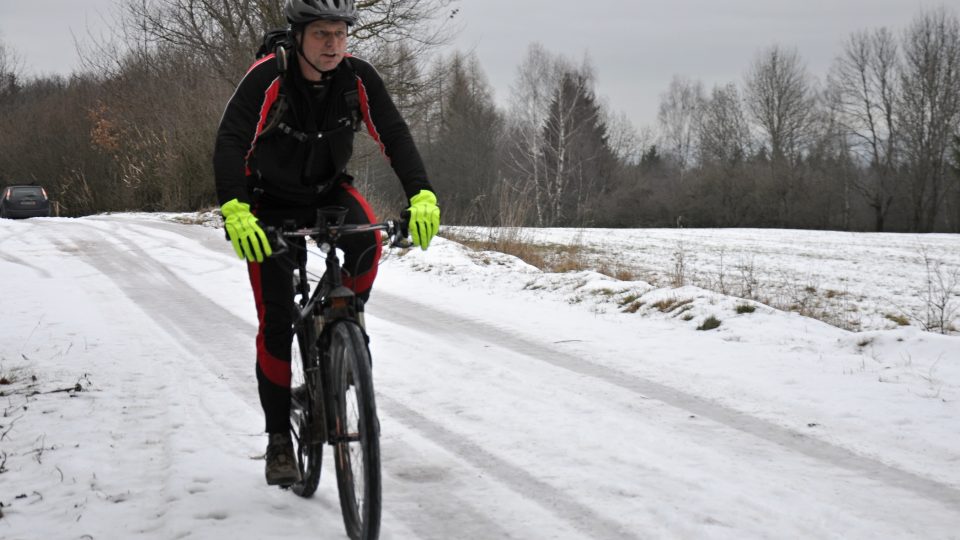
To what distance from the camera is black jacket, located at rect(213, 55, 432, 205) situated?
10.4 feet

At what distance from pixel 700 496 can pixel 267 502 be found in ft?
5.89

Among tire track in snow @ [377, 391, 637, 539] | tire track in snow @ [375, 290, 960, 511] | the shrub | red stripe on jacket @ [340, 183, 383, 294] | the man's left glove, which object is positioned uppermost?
the man's left glove

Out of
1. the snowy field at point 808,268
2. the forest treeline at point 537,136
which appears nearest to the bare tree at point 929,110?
the forest treeline at point 537,136

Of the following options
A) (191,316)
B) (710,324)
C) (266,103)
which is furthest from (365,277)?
(191,316)

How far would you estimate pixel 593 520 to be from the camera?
3.17m

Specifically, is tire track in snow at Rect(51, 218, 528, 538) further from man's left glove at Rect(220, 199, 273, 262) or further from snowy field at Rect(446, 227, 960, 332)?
snowy field at Rect(446, 227, 960, 332)

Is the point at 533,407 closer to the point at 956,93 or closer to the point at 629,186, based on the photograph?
the point at 629,186

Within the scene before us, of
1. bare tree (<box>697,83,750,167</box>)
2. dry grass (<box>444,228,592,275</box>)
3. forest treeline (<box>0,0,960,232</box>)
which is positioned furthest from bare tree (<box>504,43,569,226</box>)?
dry grass (<box>444,228,592,275</box>)

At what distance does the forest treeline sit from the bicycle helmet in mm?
9691

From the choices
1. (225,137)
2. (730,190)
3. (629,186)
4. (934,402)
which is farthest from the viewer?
(629,186)

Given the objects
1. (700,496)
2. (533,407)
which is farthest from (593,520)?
(533,407)

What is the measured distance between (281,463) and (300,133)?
4.47ft

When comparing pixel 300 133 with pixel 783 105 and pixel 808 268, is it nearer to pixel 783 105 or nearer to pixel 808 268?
pixel 808 268

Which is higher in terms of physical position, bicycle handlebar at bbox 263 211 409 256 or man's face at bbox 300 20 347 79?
man's face at bbox 300 20 347 79
